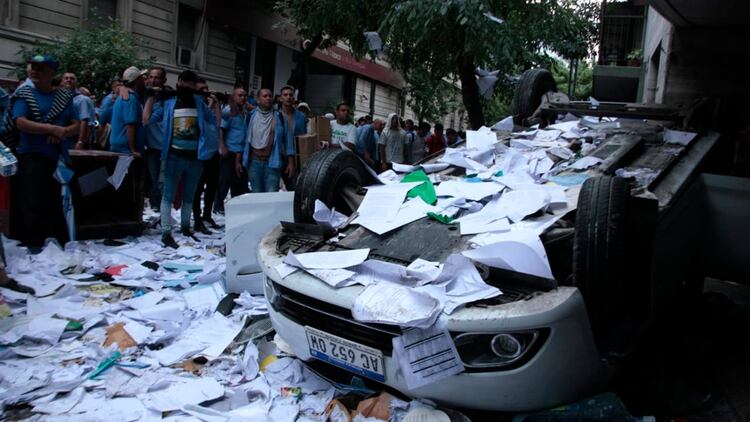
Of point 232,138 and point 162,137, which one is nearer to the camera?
point 162,137

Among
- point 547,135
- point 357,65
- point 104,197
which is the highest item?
point 357,65

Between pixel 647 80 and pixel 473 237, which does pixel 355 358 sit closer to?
pixel 473 237

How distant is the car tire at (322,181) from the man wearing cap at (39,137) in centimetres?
273

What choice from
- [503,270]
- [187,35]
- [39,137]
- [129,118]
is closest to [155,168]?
[129,118]

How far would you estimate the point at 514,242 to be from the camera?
2734 mm

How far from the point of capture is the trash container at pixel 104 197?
568cm

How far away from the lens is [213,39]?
16.0 m

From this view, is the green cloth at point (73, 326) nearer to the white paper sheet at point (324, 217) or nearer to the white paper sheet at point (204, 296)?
the white paper sheet at point (204, 296)

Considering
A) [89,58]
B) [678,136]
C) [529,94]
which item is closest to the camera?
[678,136]

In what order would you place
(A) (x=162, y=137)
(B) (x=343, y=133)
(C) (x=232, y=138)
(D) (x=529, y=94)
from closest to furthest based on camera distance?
(A) (x=162, y=137), (D) (x=529, y=94), (C) (x=232, y=138), (B) (x=343, y=133)

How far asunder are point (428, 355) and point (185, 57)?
1505 cm

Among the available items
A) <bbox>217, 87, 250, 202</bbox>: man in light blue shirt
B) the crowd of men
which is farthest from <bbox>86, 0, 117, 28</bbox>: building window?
<bbox>217, 87, 250, 202</bbox>: man in light blue shirt

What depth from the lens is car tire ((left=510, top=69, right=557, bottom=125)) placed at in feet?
21.1

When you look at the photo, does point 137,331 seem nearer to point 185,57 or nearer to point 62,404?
point 62,404
